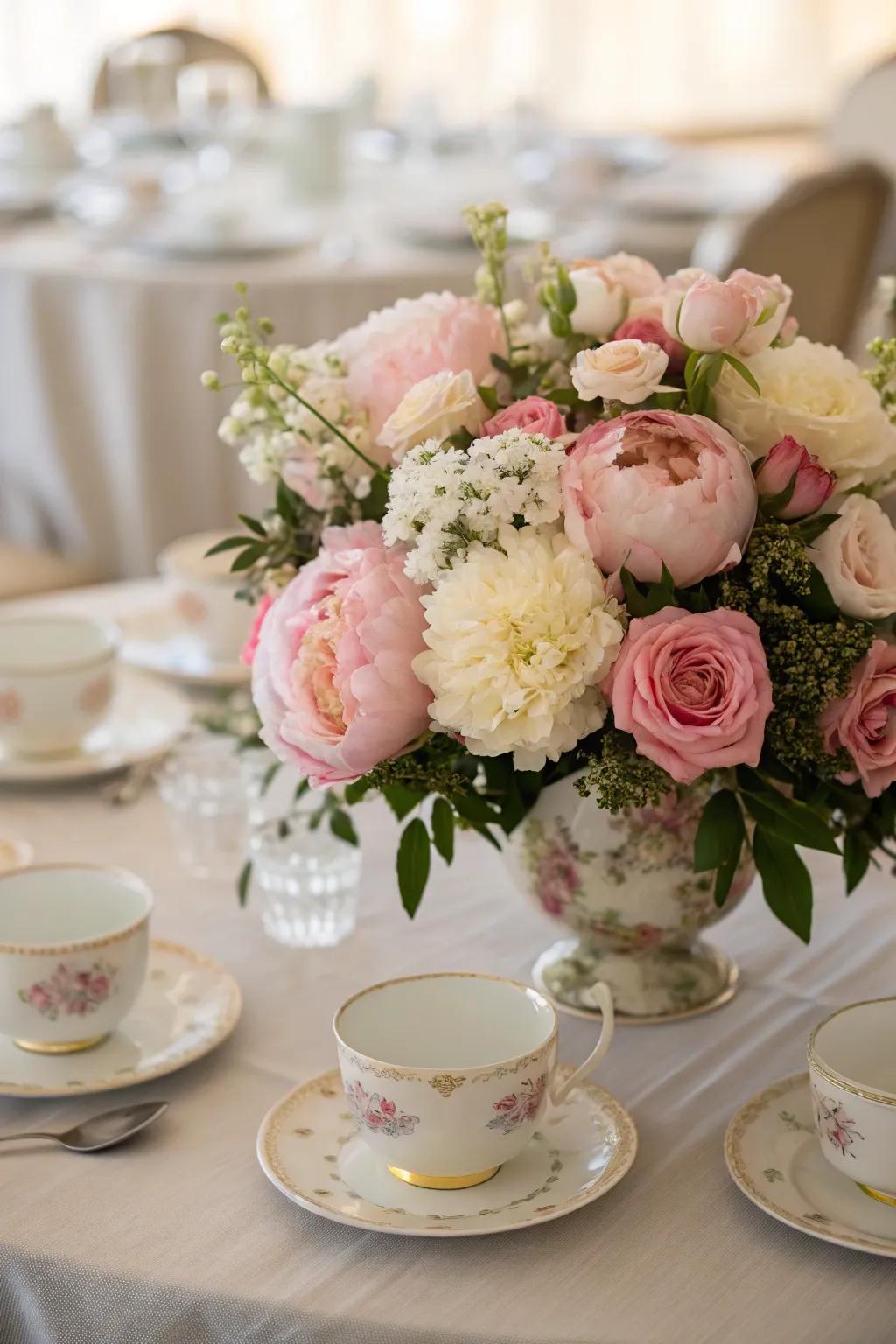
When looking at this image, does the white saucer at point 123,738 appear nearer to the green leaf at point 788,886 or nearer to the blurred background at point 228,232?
the green leaf at point 788,886

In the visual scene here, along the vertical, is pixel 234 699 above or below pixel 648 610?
below

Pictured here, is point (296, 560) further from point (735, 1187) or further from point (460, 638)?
point (735, 1187)

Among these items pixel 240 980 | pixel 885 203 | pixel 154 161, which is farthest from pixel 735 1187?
pixel 154 161

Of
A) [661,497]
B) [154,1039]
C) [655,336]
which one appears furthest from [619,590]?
[154,1039]

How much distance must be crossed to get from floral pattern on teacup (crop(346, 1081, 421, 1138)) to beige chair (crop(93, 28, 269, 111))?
11.2ft

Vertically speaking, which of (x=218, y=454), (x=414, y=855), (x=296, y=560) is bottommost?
(x=218, y=454)

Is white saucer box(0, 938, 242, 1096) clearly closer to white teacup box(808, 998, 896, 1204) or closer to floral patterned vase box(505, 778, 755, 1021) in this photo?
floral patterned vase box(505, 778, 755, 1021)

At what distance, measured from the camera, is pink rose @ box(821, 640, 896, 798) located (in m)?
0.78

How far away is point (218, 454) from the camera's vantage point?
7.86 feet

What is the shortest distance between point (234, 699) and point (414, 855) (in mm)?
452

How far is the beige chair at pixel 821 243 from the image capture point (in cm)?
227

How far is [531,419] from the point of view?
81 cm

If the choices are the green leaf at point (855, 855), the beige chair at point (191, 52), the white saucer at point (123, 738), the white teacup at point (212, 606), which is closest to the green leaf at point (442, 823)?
the green leaf at point (855, 855)

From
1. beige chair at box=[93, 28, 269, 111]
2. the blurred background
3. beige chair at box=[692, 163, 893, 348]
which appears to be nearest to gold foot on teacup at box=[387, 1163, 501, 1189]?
the blurred background
